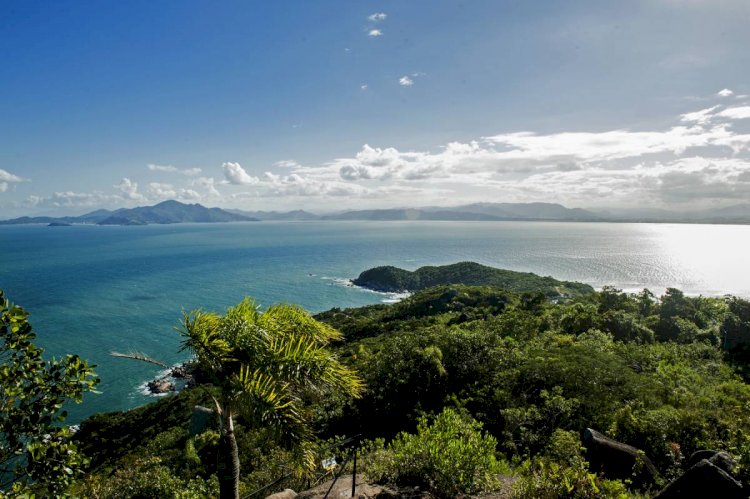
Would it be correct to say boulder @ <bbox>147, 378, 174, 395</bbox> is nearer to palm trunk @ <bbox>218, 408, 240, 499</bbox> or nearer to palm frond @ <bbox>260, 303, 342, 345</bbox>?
palm trunk @ <bbox>218, 408, 240, 499</bbox>

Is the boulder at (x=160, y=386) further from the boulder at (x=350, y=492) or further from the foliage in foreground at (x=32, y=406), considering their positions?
the foliage in foreground at (x=32, y=406)

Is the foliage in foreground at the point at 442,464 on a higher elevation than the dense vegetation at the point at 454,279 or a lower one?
higher

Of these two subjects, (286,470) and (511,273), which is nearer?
(286,470)

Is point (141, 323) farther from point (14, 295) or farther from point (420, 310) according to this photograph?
point (420, 310)

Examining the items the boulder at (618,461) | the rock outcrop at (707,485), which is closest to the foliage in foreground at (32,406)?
the rock outcrop at (707,485)

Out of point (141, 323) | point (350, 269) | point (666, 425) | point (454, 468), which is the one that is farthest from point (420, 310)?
point (350, 269)
